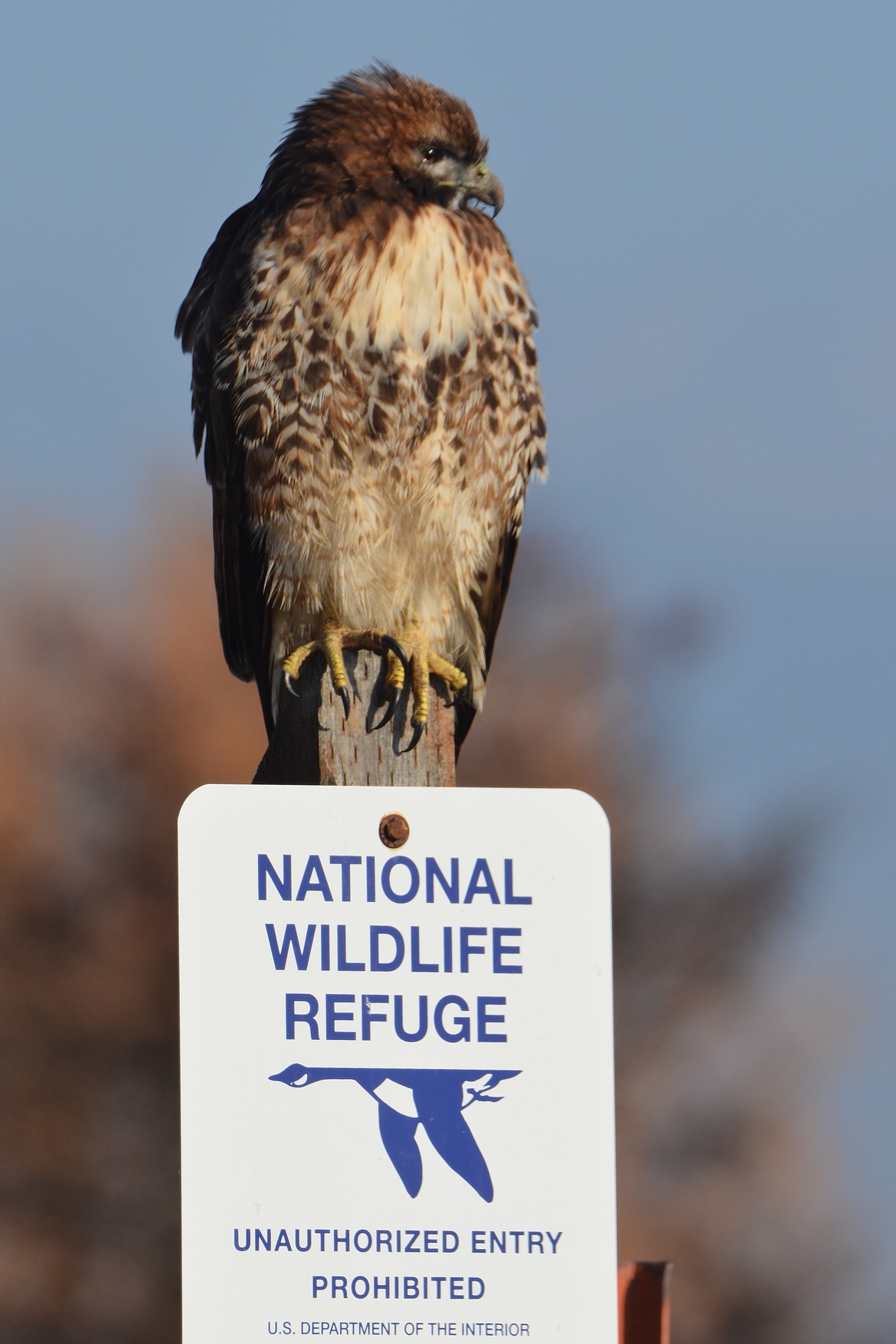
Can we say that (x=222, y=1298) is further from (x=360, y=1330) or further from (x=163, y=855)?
(x=163, y=855)

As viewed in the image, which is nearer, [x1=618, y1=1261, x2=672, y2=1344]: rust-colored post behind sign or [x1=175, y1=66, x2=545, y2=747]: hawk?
[x1=618, y1=1261, x2=672, y2=1344]: rust-colored post behind sign

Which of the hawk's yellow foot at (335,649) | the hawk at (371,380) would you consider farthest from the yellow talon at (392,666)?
the hawk at (371,380)

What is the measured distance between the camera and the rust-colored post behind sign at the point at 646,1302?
8.81ft

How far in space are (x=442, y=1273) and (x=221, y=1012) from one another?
0.40 meters

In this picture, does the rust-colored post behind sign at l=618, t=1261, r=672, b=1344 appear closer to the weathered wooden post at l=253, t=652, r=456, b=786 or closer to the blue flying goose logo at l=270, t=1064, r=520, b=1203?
the blue flying goose logo at l=270, t=1064, r=520, b=1203

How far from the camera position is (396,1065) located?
2.19m

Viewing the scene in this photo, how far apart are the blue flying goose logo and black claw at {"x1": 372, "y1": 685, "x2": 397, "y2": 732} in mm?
589

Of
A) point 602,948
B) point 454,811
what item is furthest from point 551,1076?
point 454,811

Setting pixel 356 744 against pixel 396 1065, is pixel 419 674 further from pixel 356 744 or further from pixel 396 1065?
pixel 396 1065

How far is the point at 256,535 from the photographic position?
3.87 m

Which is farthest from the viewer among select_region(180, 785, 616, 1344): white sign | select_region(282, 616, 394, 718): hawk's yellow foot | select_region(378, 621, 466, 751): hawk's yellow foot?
select_region(282, 616, 394, 718): hawk's yellow foot

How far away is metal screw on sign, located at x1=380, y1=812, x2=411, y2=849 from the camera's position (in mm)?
2246

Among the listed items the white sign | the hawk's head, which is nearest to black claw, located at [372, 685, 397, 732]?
the white sign

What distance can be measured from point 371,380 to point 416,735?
119 centimetres
